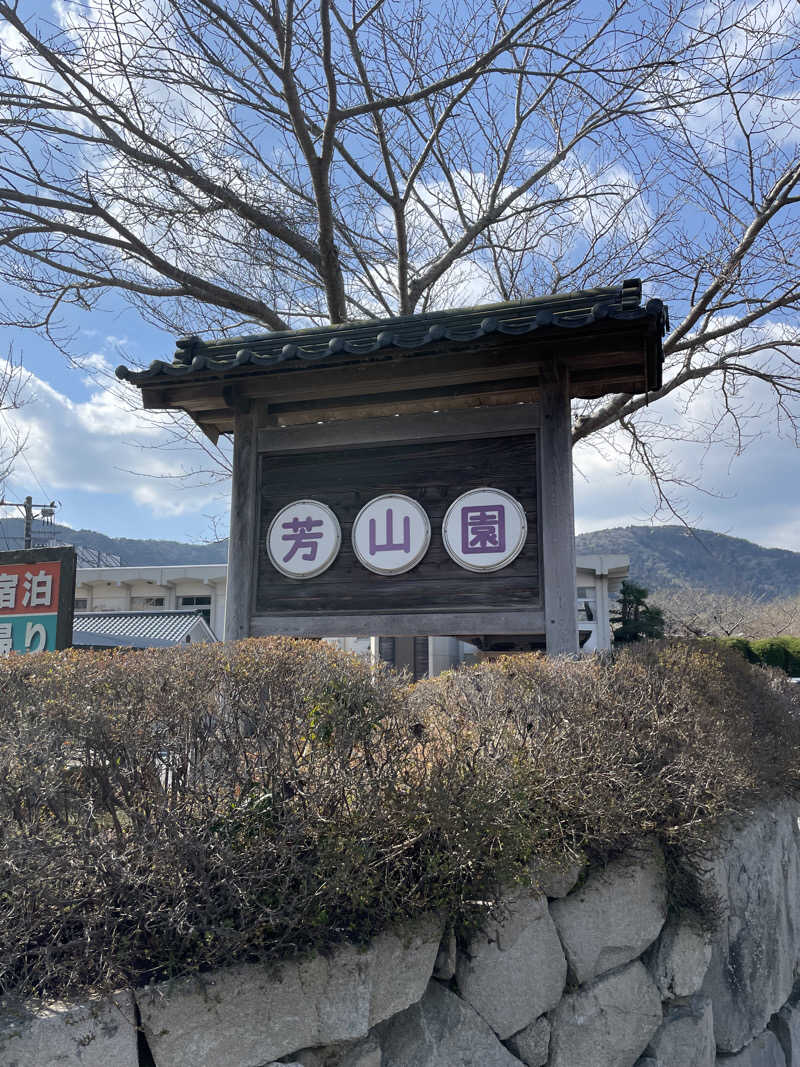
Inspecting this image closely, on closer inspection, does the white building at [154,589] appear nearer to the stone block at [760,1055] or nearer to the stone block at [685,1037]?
the stone block at [760,1055]

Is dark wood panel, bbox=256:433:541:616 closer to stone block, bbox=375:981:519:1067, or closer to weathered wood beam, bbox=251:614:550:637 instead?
weathered wood beam, bbox=251:614:550:637

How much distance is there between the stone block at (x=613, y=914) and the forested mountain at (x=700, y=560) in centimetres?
8483

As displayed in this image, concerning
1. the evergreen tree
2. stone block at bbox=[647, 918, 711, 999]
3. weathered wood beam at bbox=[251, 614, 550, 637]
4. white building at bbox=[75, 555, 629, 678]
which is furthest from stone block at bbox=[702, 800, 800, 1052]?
white building at bbox=[75, 555, 629, 678]

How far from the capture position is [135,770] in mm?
2629

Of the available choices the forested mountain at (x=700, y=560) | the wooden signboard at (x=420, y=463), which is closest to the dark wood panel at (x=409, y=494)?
the wooden signboard at (x=420, y=463)

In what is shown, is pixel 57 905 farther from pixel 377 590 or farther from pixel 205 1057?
pixel 377 590

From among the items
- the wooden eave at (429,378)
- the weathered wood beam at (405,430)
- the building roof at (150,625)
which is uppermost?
the wooden eave at (429,378)

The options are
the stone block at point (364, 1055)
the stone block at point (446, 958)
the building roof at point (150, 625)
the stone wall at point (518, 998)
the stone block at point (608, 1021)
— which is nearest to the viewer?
the stone wall at point (518, 998)

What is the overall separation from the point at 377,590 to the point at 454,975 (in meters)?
2.64

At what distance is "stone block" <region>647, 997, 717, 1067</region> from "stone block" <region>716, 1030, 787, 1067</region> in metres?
0.41

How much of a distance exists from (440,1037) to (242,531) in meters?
3.52

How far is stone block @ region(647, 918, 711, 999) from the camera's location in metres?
3.63

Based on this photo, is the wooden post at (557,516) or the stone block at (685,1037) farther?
the wooden post at (557,516)

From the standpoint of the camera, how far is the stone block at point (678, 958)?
11.9 ft
